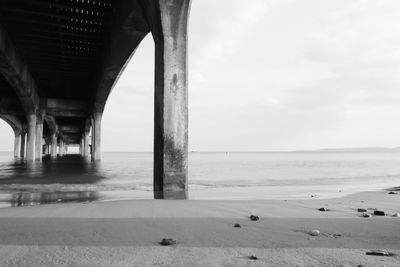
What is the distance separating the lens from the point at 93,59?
630 inches

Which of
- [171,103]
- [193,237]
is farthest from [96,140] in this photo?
[193,237]

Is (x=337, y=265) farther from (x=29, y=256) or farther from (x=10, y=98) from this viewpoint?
(x=10, y=98)

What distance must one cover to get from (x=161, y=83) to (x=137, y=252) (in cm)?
439

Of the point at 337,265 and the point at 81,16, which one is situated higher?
the point at 81,16

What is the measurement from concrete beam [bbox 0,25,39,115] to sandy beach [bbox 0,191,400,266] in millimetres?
11606

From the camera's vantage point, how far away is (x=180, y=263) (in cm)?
181

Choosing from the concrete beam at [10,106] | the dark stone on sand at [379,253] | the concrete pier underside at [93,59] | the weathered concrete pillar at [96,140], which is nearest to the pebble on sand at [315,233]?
the dark stone on sand at [379,253]

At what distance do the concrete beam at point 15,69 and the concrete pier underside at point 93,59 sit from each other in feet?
0.03

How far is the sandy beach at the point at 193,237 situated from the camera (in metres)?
1.87

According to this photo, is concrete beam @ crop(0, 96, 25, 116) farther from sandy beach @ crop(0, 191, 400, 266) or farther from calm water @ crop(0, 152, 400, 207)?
sandy beach @ crop(0, 191, 400, 266)

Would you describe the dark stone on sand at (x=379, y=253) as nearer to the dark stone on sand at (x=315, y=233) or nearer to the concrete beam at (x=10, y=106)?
the dark stone on sand at (x=315, y=233)

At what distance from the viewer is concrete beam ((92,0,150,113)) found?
354 inches

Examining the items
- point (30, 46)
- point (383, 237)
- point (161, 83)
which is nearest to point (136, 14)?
point (161, 83)

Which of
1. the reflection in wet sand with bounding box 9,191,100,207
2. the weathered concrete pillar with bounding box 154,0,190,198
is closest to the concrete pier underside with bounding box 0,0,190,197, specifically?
the weathered concrete pillar with bounding box 154,0,190,198
